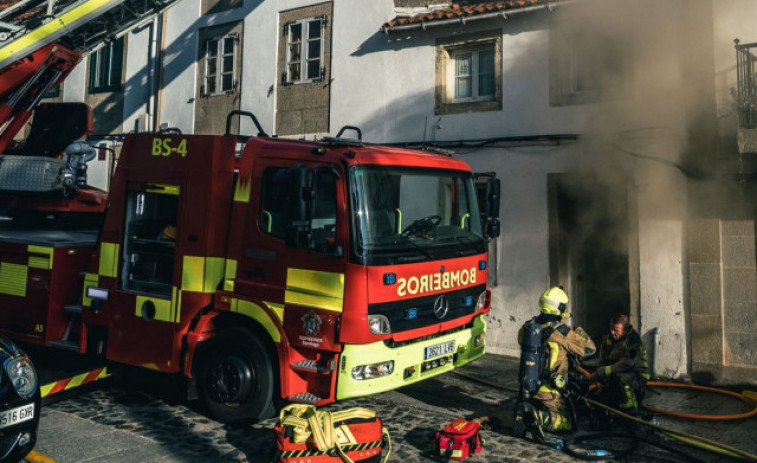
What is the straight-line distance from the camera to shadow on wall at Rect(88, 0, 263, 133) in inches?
530

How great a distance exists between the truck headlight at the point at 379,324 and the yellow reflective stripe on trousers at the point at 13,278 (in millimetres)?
4403

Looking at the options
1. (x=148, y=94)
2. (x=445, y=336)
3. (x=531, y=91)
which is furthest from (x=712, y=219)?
(x=148, y=94)

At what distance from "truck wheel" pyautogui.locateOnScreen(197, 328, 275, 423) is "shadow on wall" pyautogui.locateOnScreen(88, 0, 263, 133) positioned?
356 inches

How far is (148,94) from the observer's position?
1437 cm

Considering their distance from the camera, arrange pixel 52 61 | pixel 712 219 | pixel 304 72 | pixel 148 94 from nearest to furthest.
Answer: pixel 712 219, pixel 52 61, pixel 304 72, pixel 148 94

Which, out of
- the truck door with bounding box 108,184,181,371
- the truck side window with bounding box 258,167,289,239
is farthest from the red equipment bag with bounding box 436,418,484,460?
the truck door with bounding box 108,184,181,371

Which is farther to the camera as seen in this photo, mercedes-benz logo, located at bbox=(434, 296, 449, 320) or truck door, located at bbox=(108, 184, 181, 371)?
truck door, located at bbox=(108, 184, 181, 371)

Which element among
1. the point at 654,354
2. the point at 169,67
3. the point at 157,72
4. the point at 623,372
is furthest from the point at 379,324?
the point at 157,72

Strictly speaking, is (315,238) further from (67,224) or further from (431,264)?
(67,224)

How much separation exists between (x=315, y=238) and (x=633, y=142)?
215 inches

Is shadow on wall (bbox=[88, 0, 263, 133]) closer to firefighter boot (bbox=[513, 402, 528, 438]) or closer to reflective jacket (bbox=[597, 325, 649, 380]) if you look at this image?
reflective jacket (bbox=[597, 325, 649, 380])

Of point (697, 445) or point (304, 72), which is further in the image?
point (304, 72)

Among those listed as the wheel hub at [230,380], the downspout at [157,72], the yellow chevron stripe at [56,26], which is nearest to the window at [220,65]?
the downspout at [157,72]

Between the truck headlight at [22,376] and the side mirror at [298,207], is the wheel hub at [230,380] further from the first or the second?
the truck headlight at [22,376]
